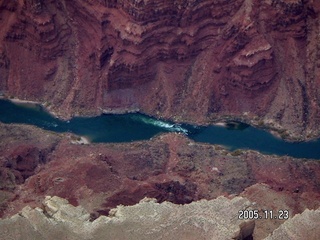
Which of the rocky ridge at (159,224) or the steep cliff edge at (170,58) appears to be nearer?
the rocky ridge at (159,224)

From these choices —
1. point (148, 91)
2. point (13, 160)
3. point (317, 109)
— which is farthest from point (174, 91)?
point (13, 160)

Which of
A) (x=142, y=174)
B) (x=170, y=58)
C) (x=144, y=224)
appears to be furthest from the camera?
(x=170, y=58)

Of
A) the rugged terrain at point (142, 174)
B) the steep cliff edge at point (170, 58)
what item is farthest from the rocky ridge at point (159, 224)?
the steep cliff edge at point (170, 58)

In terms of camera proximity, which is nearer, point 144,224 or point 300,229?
point 300,229

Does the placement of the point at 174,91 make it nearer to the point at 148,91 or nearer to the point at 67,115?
the point at 148,91

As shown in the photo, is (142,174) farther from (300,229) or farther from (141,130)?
(300,229)

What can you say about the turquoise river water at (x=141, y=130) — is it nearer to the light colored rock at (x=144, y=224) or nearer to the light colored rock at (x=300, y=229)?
the light colored rock at (x=144, y=224)
